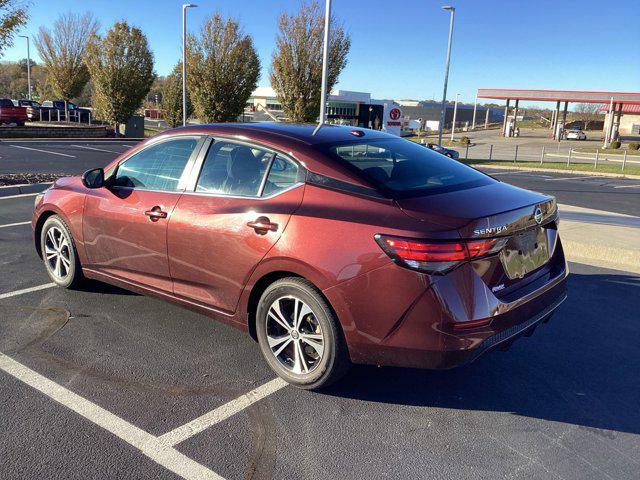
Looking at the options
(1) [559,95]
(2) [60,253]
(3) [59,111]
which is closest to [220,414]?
(2) [60,253]

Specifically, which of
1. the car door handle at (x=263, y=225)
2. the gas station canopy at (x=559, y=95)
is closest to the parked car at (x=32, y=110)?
the car door handle at (x=263, y=225)

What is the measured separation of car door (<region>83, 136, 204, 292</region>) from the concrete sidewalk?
5116 mm

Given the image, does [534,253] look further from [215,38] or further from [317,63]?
[215,38]

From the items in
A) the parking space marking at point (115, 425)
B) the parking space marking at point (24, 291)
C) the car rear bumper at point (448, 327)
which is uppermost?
the car rear bumper at point (448, 327)

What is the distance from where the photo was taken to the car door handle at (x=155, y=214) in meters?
4.10

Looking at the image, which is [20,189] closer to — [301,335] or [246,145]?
[246,145]

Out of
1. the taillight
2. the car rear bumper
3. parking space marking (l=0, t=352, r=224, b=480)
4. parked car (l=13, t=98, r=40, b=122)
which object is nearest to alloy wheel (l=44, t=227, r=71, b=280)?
parking space marking (l=0, t=352, r=224, b=480)

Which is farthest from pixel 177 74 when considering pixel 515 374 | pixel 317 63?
pixel 515 374

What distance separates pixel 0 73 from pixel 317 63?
2347 inches

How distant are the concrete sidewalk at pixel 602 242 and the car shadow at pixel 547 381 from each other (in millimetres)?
2141

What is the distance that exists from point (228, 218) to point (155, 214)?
0.77 m

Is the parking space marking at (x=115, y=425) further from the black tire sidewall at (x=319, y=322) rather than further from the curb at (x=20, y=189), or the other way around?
the curb at (x=20, y=189)

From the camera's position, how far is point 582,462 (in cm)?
288

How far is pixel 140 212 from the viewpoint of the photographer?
4.29 metres
